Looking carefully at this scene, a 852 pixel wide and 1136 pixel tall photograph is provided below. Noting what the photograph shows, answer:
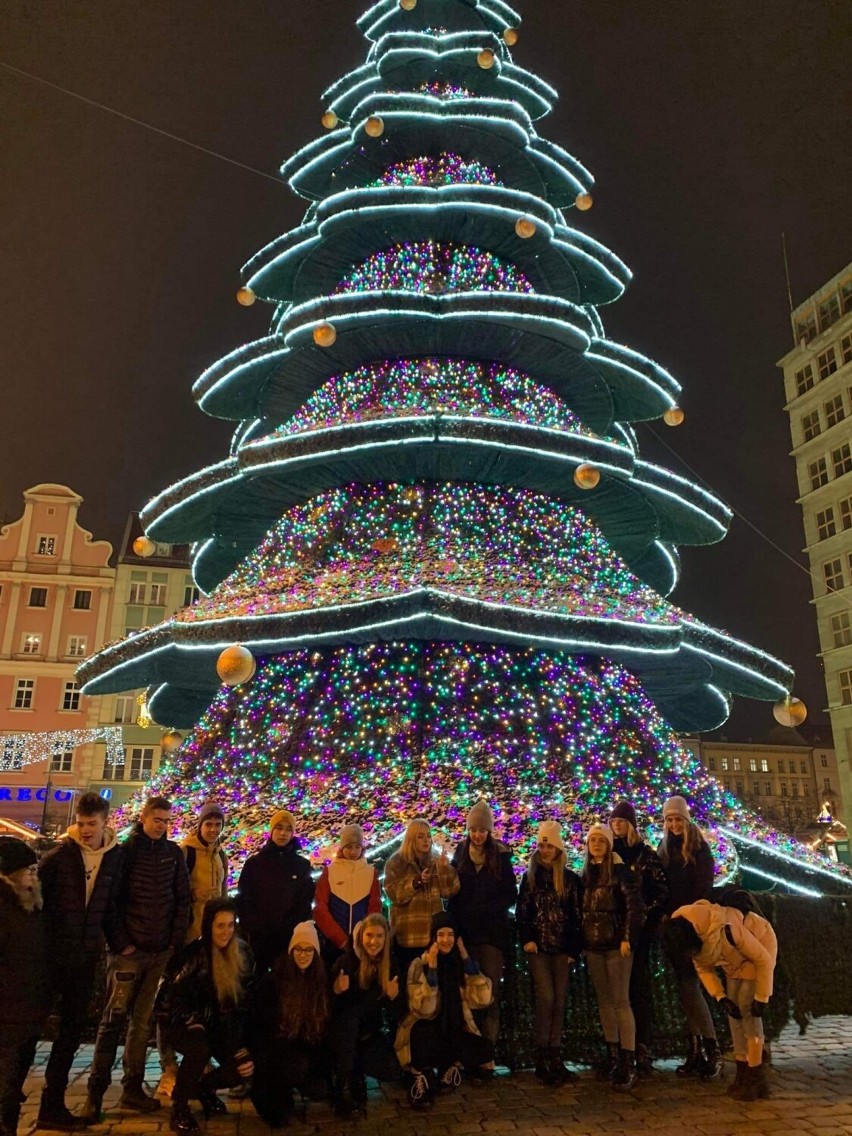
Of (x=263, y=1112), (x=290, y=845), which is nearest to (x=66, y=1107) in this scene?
(x=263, y=1112)

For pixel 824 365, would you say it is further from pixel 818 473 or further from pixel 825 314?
pixel 818 473

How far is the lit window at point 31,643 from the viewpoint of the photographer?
38.0 metres

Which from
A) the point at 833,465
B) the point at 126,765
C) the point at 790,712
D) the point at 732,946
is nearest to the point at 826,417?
the point at 833,465

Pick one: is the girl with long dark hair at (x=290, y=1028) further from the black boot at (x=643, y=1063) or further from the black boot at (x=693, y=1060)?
the black boot at (x=693, y=1060)

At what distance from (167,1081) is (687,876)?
3732mm

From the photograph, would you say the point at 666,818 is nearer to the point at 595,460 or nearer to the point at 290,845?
the point at 290,845

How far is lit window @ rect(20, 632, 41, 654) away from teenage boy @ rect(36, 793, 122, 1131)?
36.3 m

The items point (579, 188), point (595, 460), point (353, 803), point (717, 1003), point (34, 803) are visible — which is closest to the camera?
point (717, 1003)

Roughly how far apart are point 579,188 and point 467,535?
6769mm

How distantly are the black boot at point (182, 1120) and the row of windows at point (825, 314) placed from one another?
Result: 3995 cm

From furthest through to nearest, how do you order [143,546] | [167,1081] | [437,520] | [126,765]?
[126,765] → [143,546] → [437,520] → [167,1081]

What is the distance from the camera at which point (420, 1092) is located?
5160 mm

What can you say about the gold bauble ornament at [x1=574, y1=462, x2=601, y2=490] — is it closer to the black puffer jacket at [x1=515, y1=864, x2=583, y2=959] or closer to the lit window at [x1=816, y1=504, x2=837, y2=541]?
the black puffer jacket at [x1=515, y1=864, x2=583, y2=959]

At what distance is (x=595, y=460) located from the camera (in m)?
9.52
